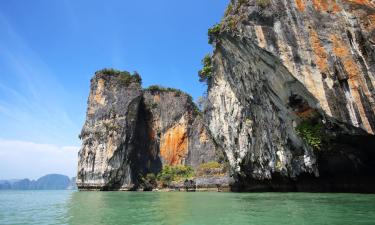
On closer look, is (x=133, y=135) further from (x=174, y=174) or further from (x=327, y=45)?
(x=327, y=45)

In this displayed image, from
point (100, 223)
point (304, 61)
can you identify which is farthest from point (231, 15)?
point (100, 223)

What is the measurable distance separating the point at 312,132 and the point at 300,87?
2.76 m

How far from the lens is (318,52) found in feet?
55.2

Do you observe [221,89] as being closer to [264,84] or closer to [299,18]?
[264,84]

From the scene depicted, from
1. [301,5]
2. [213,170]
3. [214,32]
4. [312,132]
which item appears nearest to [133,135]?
[213,170]

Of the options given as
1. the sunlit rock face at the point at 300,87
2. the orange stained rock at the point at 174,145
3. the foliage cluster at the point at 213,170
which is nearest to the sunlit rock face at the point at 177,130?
the orange stained rock at the point at 174,145

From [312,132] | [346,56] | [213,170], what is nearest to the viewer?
[346,56]

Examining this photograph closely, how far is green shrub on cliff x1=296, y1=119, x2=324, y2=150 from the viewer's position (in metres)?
17.8

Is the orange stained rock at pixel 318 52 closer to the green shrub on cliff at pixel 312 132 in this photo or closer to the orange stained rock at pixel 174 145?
the green shrub on cliff at pixel 312 132

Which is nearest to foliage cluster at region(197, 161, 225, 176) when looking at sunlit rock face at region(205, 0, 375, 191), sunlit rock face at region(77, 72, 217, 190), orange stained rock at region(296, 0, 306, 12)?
sunlit rock face at region(77, 72, 217, 190)

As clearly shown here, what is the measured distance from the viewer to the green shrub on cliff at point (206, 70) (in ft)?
104

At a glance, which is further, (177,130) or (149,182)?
(177,130)

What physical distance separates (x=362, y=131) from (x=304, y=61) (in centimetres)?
450

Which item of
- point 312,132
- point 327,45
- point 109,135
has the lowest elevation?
point 312,132
